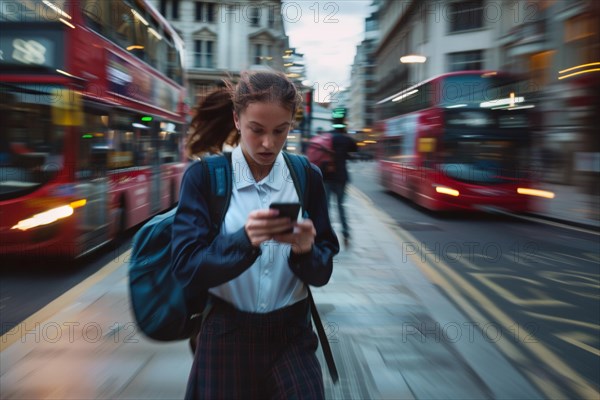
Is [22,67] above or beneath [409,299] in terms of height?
above

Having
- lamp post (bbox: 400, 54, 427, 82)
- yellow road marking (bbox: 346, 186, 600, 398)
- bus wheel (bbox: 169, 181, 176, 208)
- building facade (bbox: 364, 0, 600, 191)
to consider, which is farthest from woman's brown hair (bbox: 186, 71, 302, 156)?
lamp post (bbox: 400, 54, 427, 82)

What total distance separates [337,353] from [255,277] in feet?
7.46

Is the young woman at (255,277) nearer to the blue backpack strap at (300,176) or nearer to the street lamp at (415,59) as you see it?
the blue backpack strap at (300,176)

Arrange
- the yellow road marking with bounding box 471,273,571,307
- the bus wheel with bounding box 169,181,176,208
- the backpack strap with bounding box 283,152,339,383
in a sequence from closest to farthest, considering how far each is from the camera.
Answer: the backpack strap with bounding box 283,152,339,383 → the yellow road marking with bounding box 471,273,571,307 → the bus wheel with bounding box 169,181,176,208

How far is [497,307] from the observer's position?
15.4ft

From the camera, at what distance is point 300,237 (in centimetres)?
130

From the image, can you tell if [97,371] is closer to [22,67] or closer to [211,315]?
[211,315]

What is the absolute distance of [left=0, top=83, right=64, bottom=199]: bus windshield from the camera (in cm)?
543

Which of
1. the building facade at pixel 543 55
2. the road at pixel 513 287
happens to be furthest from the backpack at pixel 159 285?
the building facade at pixel 543 55

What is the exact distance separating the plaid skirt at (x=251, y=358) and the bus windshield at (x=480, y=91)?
9518 mm

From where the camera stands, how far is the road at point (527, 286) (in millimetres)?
3463

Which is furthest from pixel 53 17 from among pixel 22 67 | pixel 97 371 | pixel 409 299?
pixel 409 299

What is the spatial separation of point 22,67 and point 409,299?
184 inches

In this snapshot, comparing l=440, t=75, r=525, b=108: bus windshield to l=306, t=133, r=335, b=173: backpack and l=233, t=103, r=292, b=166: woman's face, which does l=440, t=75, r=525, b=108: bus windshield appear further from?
l=233, t=103, r=292, b=166: woman's face
